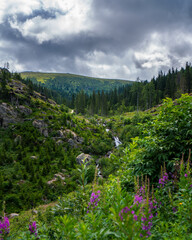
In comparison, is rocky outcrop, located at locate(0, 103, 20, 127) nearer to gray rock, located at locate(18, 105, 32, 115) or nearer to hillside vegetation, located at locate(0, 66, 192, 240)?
hillside vegetation, located at locate(0, 66, 192, 240)

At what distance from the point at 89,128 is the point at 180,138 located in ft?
179

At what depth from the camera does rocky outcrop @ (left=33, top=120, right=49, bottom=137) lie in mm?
42319

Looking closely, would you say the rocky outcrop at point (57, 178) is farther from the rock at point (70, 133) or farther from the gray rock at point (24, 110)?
the gray rock at point (24, 110)

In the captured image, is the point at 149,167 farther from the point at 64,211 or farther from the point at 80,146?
the point at 80,146

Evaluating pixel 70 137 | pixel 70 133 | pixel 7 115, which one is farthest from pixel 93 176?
pixel 7 115

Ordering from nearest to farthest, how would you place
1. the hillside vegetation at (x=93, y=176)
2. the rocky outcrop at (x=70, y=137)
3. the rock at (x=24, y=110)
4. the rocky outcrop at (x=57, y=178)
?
the hillside vegetation at (x=93, y=176) < the rocky outcrop at (x=57, y=178) < the rocky outcrop at (x=70, y=137) < the rock at (x=24, y=110)

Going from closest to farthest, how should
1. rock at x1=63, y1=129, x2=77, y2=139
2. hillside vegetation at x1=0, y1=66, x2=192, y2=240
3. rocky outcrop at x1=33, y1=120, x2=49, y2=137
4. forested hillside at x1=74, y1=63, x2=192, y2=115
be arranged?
hillside vegetation at x1=0, y1=66, x2=192, y2=240
rocky outcrop at x1=33, y1=120, x2=49, y2=137
rock at x1=63, y1=129, x2=77, y2=139
forested hillside at x1=74, y1=63, x2=192, y2=115

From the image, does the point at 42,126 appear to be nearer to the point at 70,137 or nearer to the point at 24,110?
the point at 70,137

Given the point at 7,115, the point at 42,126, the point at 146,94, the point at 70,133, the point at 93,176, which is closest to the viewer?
the point at 93,176

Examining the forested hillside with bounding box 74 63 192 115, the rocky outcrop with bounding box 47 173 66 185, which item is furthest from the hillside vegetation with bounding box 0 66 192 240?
the forested hillside with bounding box 74 63 192 115

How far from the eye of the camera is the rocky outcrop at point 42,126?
42.3 metres

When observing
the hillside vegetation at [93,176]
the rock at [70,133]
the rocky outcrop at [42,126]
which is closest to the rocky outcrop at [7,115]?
the hillside vegetation at [93,176]

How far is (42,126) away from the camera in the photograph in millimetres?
43938

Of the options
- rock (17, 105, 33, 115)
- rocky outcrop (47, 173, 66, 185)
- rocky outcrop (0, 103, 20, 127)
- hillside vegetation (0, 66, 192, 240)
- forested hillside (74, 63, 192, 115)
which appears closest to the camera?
hillside vegetation (0, 66, 192, 240)
